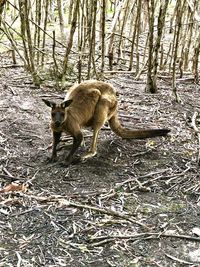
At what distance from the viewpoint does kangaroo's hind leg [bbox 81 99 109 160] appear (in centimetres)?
473

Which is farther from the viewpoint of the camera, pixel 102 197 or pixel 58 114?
pixel 58 114

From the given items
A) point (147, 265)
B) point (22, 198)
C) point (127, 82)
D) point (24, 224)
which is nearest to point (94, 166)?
point (22, 198)

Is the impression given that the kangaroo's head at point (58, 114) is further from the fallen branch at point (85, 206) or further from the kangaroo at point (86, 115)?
the fallen branch at point (85, 206)

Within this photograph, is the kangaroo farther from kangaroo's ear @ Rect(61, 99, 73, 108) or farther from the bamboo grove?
the bamboo grove

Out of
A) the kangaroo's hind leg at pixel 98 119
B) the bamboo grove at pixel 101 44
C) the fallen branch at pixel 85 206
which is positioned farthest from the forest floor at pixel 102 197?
the bamboo grove at pixel 101 44

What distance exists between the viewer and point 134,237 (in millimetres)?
3377

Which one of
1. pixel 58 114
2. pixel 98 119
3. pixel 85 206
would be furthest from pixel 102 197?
pixel 98 119

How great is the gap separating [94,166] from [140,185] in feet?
1.82

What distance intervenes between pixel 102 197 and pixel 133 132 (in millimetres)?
1205

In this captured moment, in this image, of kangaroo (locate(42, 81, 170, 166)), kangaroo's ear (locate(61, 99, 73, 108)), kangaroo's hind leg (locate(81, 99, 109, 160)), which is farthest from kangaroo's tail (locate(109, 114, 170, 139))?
kangaroo's ear (locate(61, 99, 73, 108))

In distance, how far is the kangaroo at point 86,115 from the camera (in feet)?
14.8

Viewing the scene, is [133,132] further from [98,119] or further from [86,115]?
[86,115]

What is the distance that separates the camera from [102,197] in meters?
3.89

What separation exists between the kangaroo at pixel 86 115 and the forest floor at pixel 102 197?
144 mm
